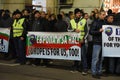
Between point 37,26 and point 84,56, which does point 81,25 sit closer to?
point 84,56

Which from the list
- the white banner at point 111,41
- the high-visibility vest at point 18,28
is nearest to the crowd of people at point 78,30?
the high-visibility vest at point 18,28

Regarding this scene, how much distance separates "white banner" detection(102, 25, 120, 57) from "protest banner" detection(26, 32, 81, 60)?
0.85 meters

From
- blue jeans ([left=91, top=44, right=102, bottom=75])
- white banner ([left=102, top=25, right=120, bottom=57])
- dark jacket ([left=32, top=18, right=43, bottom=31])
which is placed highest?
dark jacket ([left=32, top=18, right=43, bottom=31])

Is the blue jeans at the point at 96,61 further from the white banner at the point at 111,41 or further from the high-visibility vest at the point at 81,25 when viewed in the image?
the high-visibility vest at the point at 81,25

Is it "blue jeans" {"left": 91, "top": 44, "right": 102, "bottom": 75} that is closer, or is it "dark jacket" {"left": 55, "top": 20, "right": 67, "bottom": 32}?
"blue jeans" {"left": 91, "top": 44, "right": 102, "bottom": 75}

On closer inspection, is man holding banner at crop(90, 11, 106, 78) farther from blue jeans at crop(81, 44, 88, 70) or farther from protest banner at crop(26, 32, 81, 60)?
protest banner at crop(26, 32, 81, 60)

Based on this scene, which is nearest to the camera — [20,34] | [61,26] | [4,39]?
[61,26]


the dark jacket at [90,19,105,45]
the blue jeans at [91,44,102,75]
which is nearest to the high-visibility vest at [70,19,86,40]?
the dark jacket at [90,19,105,45]

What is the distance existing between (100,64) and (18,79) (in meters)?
2.60

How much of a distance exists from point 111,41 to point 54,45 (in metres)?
2.01

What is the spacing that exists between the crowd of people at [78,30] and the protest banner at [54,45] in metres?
0.23

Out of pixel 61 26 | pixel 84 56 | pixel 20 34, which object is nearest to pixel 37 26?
pixel 20 34

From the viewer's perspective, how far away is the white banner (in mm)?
14477

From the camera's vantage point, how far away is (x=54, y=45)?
15492mm
